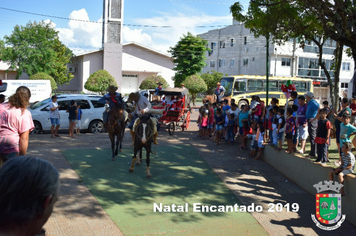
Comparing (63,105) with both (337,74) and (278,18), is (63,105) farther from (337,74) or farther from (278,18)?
(337,74)

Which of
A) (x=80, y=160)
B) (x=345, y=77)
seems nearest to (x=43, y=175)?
(x=80, y=160)

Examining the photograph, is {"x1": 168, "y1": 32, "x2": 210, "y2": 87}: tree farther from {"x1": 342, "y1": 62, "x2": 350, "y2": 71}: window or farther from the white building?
{"x1": 342, "y1": 62, "x2": 350, "y2": 71}: window

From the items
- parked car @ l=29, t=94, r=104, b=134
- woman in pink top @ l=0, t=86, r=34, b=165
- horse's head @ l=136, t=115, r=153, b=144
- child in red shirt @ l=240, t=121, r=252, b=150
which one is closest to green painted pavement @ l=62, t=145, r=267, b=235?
horse's head @ l=136, t=115, r=153, b=144

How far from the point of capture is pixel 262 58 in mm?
45500

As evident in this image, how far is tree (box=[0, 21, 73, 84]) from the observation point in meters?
39.1

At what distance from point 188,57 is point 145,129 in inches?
1296

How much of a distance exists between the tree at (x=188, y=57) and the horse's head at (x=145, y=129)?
3174cm

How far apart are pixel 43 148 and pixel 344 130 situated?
979 centimetres

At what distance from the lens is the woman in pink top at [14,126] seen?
19.4ft

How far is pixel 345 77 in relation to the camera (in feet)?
155

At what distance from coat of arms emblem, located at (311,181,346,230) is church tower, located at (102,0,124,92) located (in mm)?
35625

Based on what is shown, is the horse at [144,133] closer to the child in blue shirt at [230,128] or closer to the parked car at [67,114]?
the child in blue shirt at [230,128]

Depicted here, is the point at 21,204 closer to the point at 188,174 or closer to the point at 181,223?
the point at 181,223

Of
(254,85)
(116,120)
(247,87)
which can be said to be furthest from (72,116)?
(254,85)
